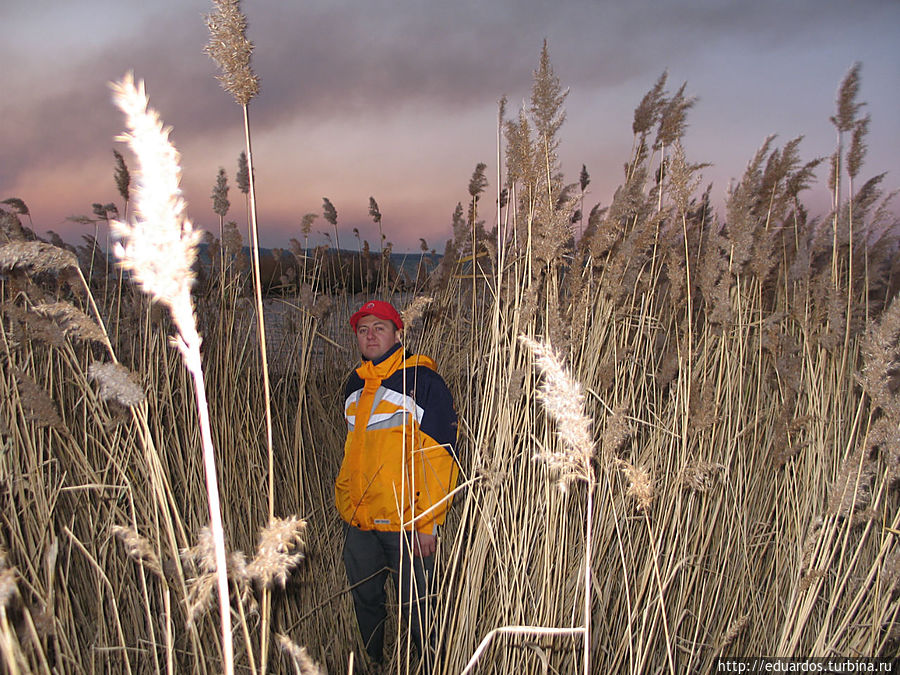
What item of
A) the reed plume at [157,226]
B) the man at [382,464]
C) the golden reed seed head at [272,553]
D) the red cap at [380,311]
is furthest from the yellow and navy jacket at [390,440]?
the reed plume at [157,226]

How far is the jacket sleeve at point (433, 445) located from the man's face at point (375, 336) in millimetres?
279

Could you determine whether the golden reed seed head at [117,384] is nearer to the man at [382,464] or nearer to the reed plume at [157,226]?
the reed plume at [157,226]

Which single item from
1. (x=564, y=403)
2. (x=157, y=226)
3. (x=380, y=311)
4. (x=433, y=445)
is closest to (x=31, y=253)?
(x=157, y=226)

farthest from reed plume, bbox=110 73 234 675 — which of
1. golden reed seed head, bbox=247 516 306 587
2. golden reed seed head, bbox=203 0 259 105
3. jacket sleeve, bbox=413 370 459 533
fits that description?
jacket sleeve, bbox=413 370 459 533

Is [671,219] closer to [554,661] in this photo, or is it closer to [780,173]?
[780,173]

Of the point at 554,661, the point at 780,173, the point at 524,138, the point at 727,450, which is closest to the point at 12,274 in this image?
the point at 524,138

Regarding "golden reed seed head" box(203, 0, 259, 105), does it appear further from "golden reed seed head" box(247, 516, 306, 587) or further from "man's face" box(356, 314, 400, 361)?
"man's face" box(356, 314, 400, 361)

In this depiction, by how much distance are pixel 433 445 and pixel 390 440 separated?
0.84 ft

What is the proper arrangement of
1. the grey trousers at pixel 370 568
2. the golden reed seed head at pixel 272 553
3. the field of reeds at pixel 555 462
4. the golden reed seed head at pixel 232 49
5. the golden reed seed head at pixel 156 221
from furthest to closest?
the grey trousers at pixel 370 568, the field of reeds at pixel 555 462, the golden reed seed head at pixel 232 49, the golden reed seed head at pixel 272 553, the golden reed seed head at pixel 156 221

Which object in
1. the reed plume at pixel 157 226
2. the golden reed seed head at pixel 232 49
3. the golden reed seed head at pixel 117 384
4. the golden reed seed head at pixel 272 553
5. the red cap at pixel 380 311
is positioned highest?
the golden reed seed head at pixel 232 49

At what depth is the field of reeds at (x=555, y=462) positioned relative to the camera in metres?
1.07

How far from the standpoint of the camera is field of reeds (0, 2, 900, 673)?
1.07m

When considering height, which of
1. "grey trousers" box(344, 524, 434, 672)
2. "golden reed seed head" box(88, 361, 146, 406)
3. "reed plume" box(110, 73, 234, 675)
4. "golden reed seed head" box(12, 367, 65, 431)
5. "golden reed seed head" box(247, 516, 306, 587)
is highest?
"reed plume" box(110, 73, 234, 675)

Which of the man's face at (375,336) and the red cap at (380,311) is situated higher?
the red cap at (380,311)
